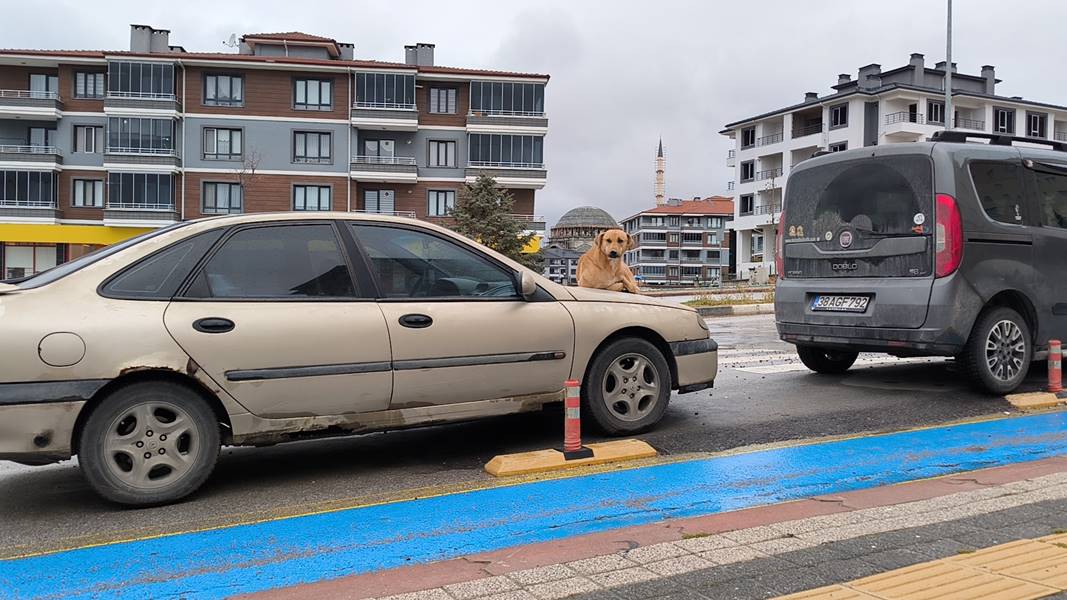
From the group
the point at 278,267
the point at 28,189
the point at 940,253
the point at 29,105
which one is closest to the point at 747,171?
the point at 29,105

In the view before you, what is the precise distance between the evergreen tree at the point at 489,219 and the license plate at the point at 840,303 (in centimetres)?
3303

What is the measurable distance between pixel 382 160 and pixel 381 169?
52cm

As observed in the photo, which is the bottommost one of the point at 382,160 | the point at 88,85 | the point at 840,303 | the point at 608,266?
the point at 840,303

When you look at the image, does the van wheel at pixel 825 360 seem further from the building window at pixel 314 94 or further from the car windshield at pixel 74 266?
the building window at pixel 314 94

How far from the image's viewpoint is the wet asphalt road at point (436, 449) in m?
4.47

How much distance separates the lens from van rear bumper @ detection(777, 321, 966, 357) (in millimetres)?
7141

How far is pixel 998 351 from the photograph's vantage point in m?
7.52

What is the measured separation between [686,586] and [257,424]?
2578 millimetres

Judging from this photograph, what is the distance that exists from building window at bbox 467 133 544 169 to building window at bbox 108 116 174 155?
16.9 metres

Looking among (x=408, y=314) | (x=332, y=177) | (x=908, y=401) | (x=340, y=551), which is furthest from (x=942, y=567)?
(x=332, y=177)

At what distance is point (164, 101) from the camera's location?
4712cm

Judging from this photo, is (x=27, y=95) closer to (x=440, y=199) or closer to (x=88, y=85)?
(x=88, y=85)

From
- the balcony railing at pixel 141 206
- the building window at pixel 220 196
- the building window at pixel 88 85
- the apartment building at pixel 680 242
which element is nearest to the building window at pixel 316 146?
the building window at pixel 220 196

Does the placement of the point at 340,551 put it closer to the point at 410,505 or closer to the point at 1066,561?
the point at 410,505
